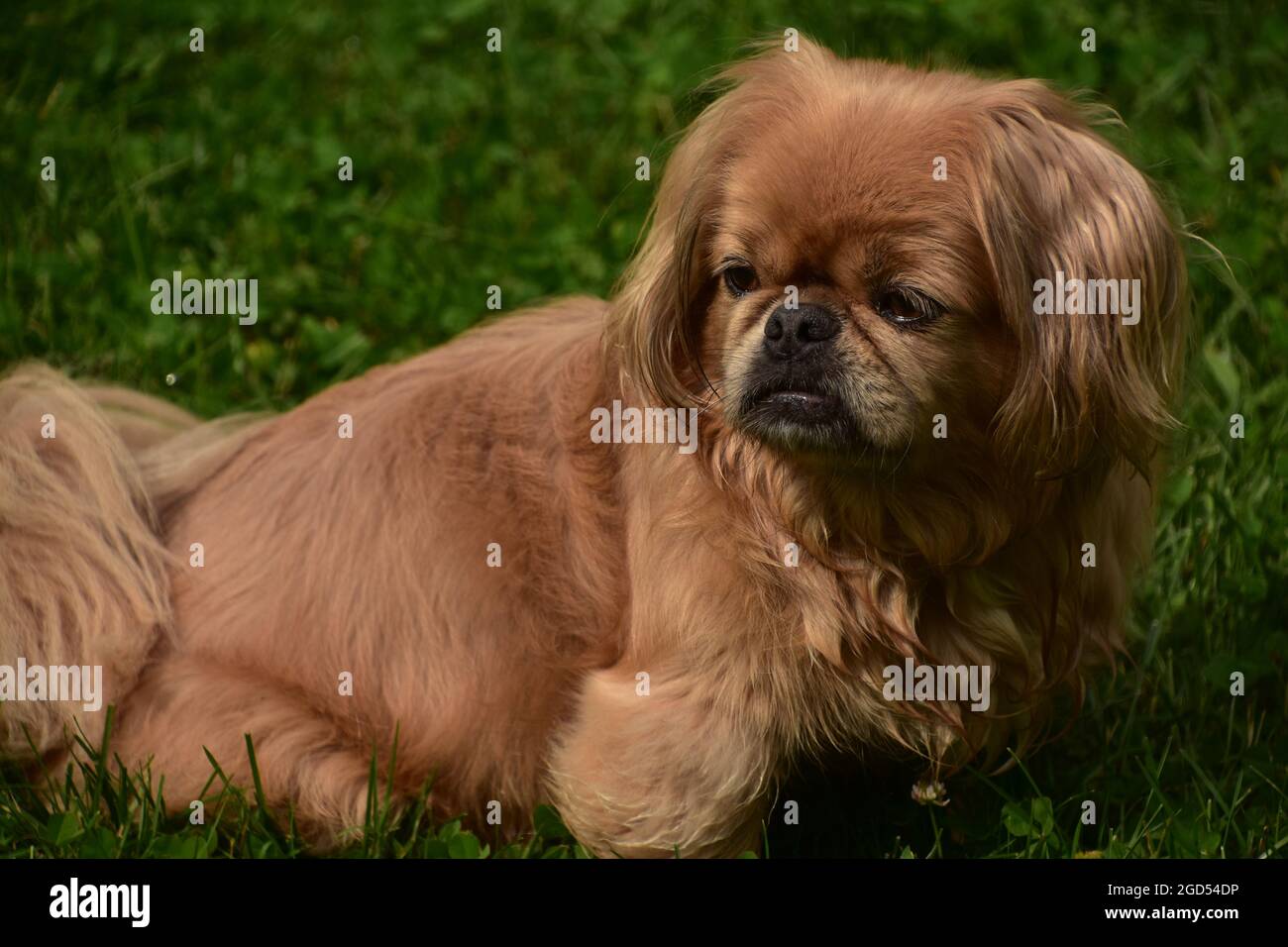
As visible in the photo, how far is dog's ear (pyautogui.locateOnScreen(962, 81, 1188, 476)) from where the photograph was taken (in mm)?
3018

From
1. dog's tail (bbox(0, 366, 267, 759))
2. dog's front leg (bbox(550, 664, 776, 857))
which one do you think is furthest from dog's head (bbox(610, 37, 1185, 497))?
dog's tail (bbox(0, 366, 267, 759))

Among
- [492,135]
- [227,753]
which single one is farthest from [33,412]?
[492,135]

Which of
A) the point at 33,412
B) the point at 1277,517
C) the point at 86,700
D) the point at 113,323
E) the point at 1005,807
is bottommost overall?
the point at 1005,807

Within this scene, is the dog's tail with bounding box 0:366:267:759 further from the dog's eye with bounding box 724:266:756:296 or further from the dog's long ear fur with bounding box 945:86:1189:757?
the dog's long ear fur with bounding box 945:86:1189:757

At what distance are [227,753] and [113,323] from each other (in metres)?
2.15

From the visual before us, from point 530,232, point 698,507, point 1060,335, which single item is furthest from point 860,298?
point 530,232

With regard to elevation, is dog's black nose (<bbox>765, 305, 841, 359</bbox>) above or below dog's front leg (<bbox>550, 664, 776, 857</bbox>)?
above

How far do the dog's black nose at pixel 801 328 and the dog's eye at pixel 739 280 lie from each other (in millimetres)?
171

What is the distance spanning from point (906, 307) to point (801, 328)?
202mm

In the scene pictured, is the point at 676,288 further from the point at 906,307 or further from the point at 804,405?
the point at 906,307

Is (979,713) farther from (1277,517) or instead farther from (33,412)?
(33,412)

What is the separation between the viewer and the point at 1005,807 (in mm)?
3641

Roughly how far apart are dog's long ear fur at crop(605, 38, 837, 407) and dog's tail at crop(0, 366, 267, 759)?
1.24 m

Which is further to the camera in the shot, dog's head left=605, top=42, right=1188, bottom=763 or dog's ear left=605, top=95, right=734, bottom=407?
dog's ear left=605, top=95, right=734, bottom=407
